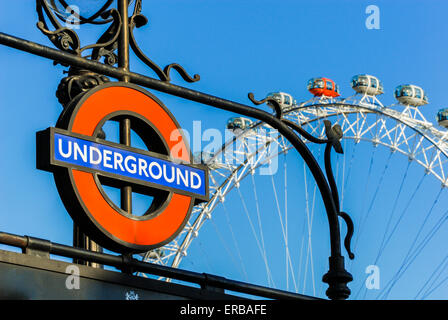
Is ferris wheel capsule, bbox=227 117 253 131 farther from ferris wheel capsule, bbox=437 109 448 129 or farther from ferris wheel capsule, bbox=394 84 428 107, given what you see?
ferris wheel capsule, bbox=437 109 448 129

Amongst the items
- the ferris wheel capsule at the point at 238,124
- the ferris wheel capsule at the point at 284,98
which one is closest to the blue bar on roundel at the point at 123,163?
the ferris wheel capsule at the point at 238,124

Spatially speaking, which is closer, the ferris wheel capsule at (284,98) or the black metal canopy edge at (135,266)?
the black metal canopy edge at (135,266)

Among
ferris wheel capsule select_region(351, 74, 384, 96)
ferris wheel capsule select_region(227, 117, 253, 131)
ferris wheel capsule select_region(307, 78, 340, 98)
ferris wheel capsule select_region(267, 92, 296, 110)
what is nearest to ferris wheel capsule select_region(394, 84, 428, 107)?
ferris wheel capsule select_region(351, 74, 384, 96)

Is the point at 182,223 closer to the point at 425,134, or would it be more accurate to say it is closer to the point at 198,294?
the point at 198,294

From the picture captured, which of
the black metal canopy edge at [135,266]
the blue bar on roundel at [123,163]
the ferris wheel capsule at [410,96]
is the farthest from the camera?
the ferris wheel capsule at [410,96]

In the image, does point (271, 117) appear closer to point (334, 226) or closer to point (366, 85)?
point (334, 226)

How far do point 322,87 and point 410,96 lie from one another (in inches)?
207

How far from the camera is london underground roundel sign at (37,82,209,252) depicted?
37.6 ft

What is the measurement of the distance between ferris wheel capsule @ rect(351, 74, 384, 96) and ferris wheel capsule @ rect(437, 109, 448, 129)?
12.5 feet

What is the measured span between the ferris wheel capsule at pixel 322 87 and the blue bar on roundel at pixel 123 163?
2023 inches

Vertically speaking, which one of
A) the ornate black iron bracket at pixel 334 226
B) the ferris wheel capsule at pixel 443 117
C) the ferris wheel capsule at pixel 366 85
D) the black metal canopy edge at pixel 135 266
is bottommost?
the black metal canopy edge at pixel 135 266

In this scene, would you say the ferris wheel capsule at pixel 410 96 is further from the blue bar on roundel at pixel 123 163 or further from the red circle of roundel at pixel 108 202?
the blue bar on roundel at pixel 123 163

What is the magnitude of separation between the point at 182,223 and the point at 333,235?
184 centimetres

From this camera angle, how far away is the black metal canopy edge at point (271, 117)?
35.7ft
